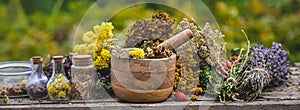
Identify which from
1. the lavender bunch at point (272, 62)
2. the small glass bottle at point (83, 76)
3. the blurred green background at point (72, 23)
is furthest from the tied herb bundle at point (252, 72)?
the blurred green background at point (72, 23)

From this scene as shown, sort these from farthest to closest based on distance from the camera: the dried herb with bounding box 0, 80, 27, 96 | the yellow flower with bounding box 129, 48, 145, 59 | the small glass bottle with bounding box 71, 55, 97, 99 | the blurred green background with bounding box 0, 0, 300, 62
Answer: the blurred green background with bounding box 0, 0, 300, 62, the dried herb with bounding box 0, 80, 27, 96, the small glass bottle with bounding box 71, 55, 97, 99, the yellow flower with bounding box 129, 48, 145, 59

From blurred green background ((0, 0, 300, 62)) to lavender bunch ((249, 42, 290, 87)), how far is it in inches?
42.4

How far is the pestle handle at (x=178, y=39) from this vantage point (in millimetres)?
1760

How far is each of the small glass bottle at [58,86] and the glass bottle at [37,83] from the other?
1.9 inches

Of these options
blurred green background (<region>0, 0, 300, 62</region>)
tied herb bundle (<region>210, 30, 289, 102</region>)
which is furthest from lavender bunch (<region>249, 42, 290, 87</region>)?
blurred green background (<region>0, 0, 300, 62</region>)

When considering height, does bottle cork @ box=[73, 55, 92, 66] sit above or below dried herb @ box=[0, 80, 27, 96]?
above

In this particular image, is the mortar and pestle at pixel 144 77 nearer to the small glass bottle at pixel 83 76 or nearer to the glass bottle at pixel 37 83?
the small glass bottle at pixel 83 76

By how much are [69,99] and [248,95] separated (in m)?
0.68

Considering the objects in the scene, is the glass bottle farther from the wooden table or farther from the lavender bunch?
the lavender bunch

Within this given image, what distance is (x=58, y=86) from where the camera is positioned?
1.77m

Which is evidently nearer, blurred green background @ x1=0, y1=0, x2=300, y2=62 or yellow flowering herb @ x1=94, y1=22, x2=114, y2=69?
yellow flowering herb @ x1=94, y1=22, x2=114, y2=69

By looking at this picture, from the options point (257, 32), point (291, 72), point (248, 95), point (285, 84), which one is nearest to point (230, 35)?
point (257, 32)

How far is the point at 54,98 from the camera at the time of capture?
1784mm

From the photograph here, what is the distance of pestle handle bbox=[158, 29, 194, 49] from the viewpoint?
176 centimetres
